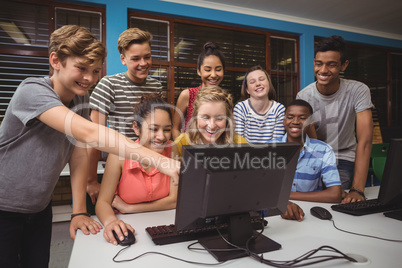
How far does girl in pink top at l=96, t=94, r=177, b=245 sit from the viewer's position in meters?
1.30

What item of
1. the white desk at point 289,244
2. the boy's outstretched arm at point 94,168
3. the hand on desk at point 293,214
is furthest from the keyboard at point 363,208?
the boy's outstretched arm at point 94,168

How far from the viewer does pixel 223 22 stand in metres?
4.30

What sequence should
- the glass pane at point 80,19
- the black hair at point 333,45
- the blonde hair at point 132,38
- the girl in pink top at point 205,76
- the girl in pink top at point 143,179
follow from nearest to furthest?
the girl in pink top at point 143,179 → the blonde hair at point 132,38 → the black hair at point 333,45 → the girl in pink top at point 205,76 → the glass pane at point 80,19

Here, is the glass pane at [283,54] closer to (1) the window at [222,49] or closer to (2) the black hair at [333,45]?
(1) the window at [222,49]

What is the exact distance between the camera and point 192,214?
33.0 inches

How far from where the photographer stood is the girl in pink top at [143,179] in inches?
51.1

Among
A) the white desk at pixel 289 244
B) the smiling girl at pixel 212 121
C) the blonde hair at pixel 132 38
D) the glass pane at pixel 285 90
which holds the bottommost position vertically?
the white desk at pixel 289 244

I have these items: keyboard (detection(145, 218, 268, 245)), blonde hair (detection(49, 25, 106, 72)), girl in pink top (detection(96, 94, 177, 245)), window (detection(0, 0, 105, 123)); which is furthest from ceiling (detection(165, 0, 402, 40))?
keyboard (detection(145, 218, 268, 245))

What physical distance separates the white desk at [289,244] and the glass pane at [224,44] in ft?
11.2

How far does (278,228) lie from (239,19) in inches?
156

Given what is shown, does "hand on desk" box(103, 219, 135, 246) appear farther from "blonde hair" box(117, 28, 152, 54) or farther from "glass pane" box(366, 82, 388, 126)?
"glass pane" box(366, 82, 388, 126)

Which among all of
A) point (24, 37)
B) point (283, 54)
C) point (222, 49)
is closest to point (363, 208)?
point (222, 49)

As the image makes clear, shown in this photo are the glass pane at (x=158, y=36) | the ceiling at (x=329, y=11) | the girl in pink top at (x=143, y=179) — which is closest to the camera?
the girl in pink top at (x=143, y=179)

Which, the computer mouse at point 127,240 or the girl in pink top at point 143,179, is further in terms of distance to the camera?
the girl in pink top at point 143,179
